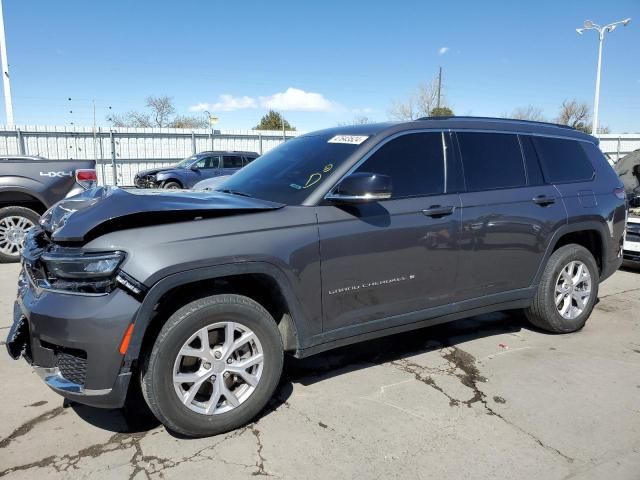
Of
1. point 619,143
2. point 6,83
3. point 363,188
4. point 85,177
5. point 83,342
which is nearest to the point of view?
point 83,342

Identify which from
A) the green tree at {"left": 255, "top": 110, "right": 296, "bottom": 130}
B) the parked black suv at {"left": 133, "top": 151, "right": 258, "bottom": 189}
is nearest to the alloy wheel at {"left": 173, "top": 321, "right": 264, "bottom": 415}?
the parked black suv at {"left": 133, "top": 151, "right": 258, "bottom": 189}

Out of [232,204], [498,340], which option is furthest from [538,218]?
[232,204]

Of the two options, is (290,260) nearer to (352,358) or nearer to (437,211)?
(437,211)

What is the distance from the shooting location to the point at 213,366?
2.82m

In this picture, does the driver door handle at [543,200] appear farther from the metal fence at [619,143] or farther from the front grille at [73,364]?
the metal fence at [619,143]

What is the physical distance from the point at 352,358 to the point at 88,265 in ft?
7.46

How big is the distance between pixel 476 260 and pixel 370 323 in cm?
106

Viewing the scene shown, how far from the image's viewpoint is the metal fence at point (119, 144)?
19844mm

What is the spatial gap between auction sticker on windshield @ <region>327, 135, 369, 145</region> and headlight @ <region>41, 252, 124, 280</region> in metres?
1.80

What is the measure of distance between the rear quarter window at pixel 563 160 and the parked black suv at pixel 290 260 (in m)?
0.02

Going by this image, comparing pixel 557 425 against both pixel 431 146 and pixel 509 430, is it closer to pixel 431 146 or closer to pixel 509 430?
pixel 509 430

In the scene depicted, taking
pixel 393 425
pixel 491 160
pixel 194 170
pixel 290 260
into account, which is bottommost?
pixel 393 425

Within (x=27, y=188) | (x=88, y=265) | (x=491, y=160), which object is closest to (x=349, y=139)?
(x=491, y=160)

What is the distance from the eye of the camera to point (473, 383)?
11.9ft
